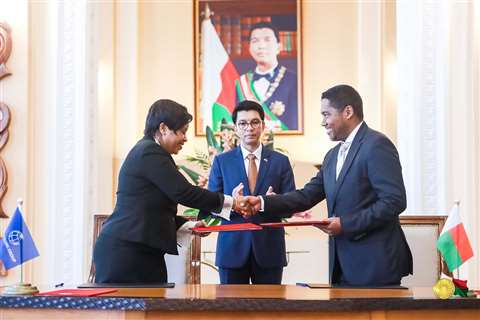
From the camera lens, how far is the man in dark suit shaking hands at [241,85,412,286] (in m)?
4.17

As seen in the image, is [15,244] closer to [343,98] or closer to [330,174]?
[330,174]

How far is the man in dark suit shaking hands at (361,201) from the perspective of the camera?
417cm

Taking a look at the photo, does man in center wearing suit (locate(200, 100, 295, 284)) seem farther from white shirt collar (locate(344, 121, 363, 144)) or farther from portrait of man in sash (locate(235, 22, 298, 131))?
portrait of man in sash (locate(235, 22, 298, 131))

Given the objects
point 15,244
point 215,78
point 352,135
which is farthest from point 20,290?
point 215,78

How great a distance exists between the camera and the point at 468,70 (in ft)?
18.3

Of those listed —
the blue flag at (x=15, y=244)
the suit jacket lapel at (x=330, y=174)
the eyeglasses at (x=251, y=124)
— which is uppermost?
the eyeglasses at (x=251, y=124)

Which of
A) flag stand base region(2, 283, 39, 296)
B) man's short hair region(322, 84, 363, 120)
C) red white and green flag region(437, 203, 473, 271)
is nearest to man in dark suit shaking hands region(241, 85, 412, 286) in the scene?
man's short hair region(322, 84, 363, 120)

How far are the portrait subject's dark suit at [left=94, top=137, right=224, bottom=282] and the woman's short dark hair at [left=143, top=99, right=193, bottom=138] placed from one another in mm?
99

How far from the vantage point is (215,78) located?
913cm

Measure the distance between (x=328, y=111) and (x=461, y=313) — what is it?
1421mm

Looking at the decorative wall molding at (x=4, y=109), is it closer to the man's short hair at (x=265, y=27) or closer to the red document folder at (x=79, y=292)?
the red document folder at (x=79, y=292)

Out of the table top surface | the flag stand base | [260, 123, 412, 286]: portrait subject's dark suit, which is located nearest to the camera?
the table top surface

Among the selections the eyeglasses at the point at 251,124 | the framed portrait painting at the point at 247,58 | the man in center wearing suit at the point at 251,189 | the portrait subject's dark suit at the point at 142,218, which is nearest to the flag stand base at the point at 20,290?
the portrait subject's dark suit at the point at 142,218

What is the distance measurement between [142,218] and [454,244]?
61.9 inches
